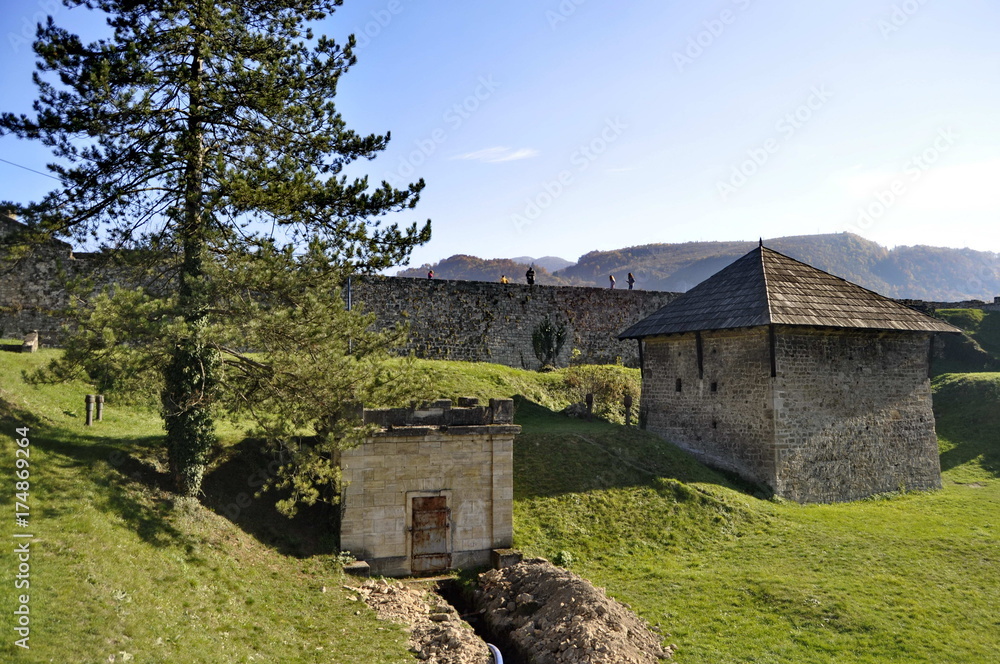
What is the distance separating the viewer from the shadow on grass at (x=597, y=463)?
14883 mm

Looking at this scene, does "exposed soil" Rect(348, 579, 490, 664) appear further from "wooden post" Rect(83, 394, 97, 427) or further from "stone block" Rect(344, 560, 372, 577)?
"wooden post" Rect(83, 394, 97, 427)

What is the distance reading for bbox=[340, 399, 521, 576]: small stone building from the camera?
11.7 m

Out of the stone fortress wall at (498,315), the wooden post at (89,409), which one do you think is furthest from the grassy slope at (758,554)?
the wooden post at (89,409)

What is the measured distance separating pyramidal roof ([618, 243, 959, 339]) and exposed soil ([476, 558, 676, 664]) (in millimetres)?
9442

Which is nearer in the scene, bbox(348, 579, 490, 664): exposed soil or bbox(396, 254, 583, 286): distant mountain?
bbox(348, 579, 490, 664): exposed soil

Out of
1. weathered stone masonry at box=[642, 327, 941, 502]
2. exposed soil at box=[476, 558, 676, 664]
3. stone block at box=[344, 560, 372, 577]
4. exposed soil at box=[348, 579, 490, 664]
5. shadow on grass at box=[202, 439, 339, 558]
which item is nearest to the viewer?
exposed soil at box=[476, 558, 676, 664]

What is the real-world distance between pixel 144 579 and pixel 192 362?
360 cm

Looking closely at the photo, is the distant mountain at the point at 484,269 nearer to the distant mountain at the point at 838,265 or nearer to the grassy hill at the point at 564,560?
the distant mountain at the point at 838,265

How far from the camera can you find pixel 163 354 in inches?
394

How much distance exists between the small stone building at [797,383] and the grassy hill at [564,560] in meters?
A: 1.16

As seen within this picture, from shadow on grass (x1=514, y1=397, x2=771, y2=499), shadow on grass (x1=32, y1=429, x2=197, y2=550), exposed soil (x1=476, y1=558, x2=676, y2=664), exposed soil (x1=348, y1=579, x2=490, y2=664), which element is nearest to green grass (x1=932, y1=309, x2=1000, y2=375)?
shadow on grass (x1=514, y1=397, x2=771, y2=499)

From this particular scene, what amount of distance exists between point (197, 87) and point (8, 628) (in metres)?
7.60

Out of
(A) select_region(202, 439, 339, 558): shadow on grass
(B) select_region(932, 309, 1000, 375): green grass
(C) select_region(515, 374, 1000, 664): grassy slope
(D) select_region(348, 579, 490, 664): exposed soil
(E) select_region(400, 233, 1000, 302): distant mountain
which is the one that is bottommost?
(D) select_region(348, 579, 490, 664): exposed soil

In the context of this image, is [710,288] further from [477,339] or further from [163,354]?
[163,354]
